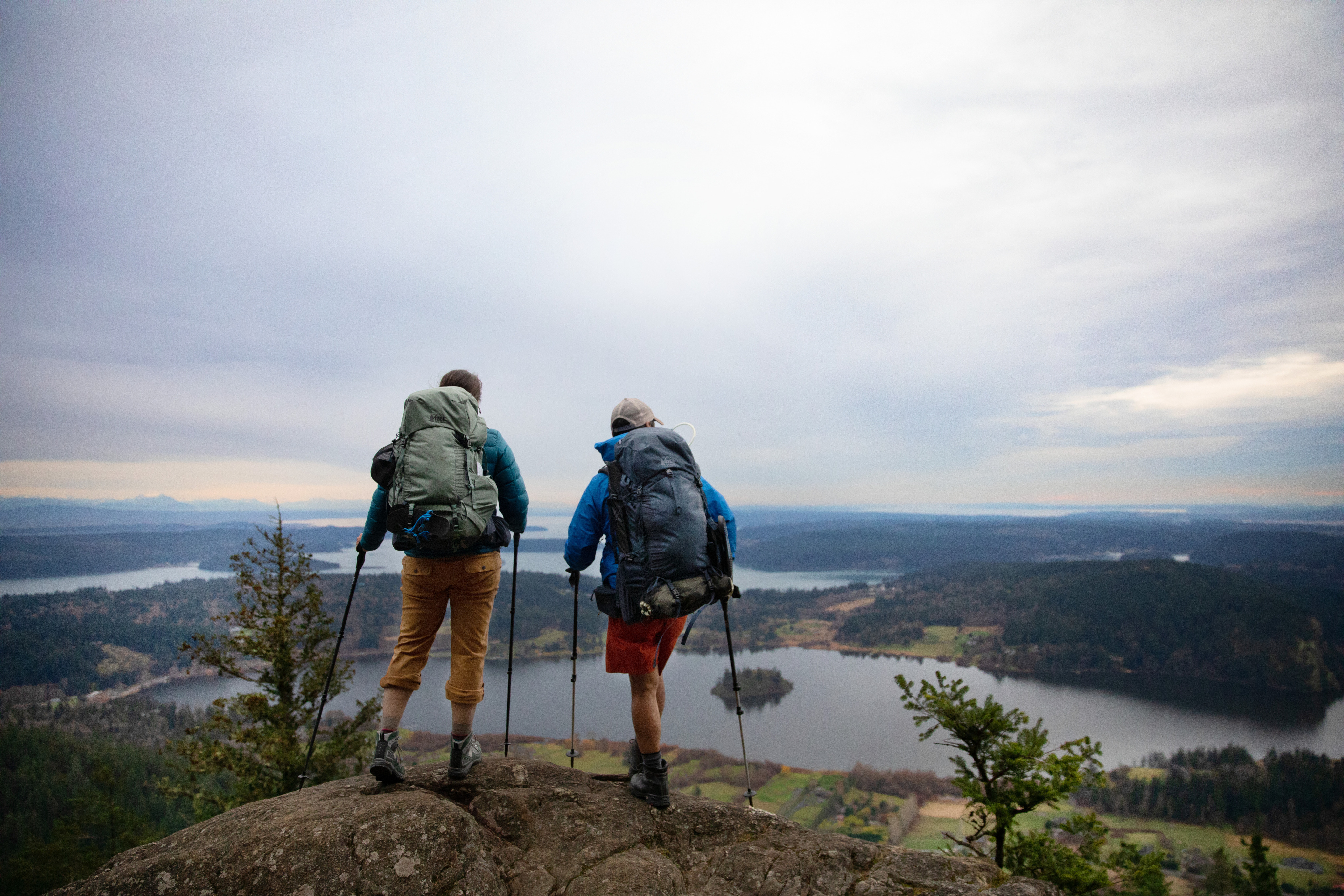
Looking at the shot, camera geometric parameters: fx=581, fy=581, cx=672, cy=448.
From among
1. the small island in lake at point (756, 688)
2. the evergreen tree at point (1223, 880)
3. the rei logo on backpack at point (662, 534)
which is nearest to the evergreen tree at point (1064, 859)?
the rei logo on backpack at point (662, 534)

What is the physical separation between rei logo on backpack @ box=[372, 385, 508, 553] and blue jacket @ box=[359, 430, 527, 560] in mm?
89

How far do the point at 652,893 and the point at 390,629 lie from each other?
106259 mm

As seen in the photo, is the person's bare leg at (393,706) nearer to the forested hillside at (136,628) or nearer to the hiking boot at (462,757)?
the hiking boot at (462,757)

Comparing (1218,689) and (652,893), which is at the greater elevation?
(652,893)

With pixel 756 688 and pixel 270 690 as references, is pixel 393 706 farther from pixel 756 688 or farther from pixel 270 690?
pixel 756 688

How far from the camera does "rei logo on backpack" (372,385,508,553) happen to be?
142 inches

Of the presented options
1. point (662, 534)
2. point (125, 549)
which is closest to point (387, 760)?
point (662, 534)

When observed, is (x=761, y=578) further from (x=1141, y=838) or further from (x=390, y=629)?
(x=1141, y=838)

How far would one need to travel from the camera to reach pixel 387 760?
12.8ft

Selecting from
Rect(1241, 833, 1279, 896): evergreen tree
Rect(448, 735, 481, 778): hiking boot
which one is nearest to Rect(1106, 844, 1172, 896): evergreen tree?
Rect(448, 735, 481, 778): hiking boot

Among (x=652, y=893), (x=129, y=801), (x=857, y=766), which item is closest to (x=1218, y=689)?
(x=857, y=766)

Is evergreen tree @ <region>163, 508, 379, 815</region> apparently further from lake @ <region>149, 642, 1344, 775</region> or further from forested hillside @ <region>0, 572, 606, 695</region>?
forested hillside @ <region>0, 572, 606, 695</region>

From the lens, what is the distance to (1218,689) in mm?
99500

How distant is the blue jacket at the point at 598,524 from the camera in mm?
4043
